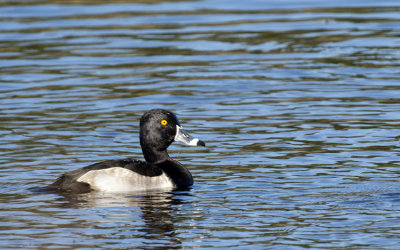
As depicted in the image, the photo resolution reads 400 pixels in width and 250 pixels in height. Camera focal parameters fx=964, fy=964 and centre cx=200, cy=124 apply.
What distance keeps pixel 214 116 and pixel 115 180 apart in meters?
4.87

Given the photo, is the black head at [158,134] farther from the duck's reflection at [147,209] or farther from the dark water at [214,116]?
the duck's reflection at [147,209]

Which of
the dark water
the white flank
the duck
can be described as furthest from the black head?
the white flank

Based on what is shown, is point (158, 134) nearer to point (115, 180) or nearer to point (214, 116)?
point (115, 180)

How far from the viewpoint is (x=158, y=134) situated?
13.4 metres

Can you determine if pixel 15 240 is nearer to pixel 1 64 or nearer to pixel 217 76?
pixel 217 76

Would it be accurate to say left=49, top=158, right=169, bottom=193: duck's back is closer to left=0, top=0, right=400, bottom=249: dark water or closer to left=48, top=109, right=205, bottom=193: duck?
left=48, top=109, right=205, bottom=193: duck

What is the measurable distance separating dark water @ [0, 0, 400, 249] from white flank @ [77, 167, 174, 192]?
256 millimetres

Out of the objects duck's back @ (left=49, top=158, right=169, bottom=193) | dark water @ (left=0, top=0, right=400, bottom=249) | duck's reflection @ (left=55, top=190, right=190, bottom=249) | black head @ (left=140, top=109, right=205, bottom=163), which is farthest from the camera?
black head @ (left=140, top=109, right=205, bottom=163)

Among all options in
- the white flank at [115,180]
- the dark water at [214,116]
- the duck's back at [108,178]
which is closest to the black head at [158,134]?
the dark water at [214,116]

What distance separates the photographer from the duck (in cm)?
1237

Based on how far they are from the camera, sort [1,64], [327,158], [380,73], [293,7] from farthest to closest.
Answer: [293,7]
[1,64]
[380,73]
[327,158]

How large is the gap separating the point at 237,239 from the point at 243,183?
260cm

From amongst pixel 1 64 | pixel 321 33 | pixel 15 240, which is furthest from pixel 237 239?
pixel 321 33

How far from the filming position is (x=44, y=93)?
1930 cm
